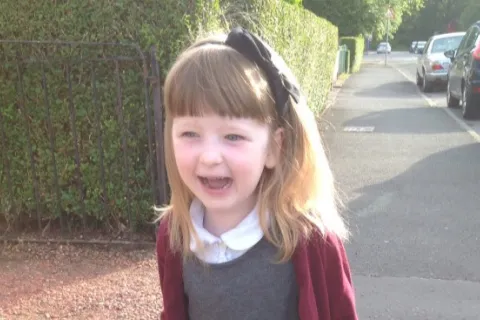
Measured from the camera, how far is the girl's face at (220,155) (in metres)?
1.55

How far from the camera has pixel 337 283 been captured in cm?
167

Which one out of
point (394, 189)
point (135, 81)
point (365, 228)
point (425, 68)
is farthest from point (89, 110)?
point (425, 68)

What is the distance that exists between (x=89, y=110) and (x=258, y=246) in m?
2.97

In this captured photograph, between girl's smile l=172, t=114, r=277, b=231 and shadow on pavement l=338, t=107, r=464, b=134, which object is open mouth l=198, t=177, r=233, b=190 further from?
shadow on pavement l=338, t=107, r=464, b=134

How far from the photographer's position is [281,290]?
1.69 meters

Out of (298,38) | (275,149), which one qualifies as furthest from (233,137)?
(298,38)

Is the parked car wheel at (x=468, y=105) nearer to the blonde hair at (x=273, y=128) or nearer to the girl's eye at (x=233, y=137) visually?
the blonde hair at (x=273, y=128)

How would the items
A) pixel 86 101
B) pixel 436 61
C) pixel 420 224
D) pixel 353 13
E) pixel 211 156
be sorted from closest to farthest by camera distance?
pixel 211 156 → pixel 86 101 → pixel 420 224 → pixel 436 61 → pixel 353 13

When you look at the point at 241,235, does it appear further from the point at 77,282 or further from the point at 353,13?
the point at 353,13

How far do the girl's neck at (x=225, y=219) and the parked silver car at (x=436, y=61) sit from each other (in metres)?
15.8

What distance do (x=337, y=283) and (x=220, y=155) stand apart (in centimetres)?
50

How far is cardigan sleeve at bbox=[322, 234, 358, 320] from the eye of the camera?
1665 millimetres

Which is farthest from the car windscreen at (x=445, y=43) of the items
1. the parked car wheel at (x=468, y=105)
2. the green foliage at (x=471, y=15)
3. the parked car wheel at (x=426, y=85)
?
the green foliage at (x=471, y=15)

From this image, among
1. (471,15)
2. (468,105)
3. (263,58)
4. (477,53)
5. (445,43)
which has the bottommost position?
(471,15)
